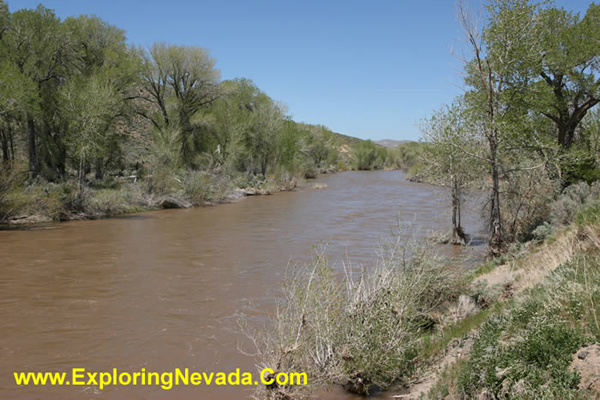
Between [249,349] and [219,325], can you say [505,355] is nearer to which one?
[249,349]

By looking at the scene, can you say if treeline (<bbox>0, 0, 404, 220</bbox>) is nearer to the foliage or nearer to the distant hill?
the foliage

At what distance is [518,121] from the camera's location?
43.3ft

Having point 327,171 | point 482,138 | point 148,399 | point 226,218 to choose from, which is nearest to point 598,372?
point 148,399

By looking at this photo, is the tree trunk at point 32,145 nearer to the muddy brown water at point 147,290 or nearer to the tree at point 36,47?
the tree at point 36,47

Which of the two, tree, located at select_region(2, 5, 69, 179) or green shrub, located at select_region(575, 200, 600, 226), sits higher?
tree, located at select_region(2, 5, 69, 179)

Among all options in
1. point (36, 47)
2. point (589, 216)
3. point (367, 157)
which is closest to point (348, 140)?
point (367, 157)

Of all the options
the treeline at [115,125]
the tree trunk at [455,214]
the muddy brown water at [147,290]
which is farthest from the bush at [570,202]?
the treeline at [115,125]

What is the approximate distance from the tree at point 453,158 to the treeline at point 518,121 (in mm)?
34

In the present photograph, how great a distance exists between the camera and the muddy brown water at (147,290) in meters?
6.79

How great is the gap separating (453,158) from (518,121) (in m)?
2.47

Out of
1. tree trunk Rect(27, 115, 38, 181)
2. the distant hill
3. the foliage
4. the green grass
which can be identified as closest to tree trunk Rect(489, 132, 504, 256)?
the green grass

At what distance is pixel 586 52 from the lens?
15445 millimetres

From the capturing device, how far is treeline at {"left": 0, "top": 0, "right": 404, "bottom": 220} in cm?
2209

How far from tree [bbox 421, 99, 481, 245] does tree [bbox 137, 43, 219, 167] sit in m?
24.5
